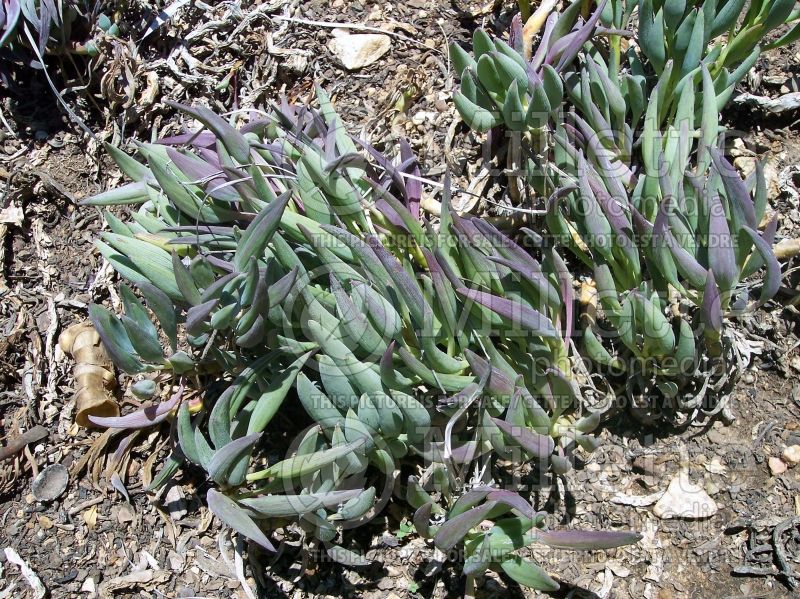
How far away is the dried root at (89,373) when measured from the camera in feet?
6.08

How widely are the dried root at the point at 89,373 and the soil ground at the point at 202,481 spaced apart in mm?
59

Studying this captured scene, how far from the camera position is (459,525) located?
1.35 meters

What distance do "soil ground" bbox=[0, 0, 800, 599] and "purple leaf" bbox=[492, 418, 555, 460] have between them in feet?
1.14

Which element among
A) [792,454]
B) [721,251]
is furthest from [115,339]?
[792,454]

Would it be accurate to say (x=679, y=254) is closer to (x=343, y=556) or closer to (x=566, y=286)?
(x=566, y=286)

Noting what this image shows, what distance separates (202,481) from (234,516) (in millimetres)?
475

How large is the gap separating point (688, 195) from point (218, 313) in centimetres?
101

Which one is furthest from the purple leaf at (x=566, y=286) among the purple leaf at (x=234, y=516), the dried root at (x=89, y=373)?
the dried root at (x=89, y=373)

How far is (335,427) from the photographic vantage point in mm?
1474

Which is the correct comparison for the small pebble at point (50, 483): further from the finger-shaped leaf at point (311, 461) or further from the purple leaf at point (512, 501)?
the purple leaf at point (512, 501)

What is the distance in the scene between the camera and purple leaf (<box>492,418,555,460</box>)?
1.43 meters

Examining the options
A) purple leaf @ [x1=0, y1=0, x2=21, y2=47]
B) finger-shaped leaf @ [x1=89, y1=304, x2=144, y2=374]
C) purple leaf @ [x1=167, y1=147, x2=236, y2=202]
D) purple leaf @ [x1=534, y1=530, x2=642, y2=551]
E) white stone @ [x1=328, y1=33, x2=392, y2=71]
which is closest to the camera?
purple leaf @ [x1=534, y1=530, x2=642, y2=551]

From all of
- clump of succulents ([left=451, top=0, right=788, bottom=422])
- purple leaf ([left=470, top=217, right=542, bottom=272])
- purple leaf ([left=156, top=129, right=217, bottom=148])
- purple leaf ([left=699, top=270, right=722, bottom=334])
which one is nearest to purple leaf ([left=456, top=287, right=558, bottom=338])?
purple leaf ([left=470, top=217, right=542, bottom=272])

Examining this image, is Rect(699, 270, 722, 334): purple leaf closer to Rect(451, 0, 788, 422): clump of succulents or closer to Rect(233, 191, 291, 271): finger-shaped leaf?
Rect(451, 0, 788, 422): clump of succulents
